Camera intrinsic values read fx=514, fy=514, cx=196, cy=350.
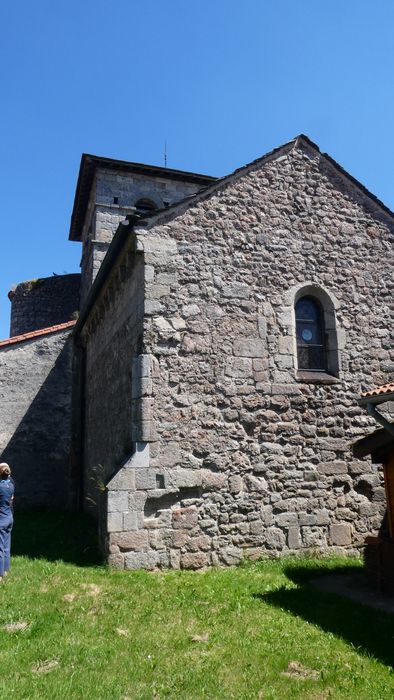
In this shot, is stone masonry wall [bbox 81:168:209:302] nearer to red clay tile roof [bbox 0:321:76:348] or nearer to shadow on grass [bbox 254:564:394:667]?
red clay tile roof [bbox 0:321:76:348]

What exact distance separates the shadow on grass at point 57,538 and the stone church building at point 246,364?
528mm

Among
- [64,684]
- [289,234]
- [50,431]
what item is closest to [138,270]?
[289,234]

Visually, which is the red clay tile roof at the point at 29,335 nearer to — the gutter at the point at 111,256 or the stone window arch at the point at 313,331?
the gutter at the point at 111,256

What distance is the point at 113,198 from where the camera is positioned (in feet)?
48.7

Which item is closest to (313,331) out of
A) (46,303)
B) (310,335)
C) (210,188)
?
(310,335)

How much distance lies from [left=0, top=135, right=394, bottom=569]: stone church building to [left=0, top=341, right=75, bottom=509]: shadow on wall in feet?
11.0

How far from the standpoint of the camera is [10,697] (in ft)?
11.5

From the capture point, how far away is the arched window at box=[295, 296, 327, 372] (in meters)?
8.34

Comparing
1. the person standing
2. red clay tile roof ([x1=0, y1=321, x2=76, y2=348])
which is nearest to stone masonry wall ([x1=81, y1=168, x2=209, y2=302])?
red clay tile roof ([x1=0, y1=321, x2=76, y2=348])

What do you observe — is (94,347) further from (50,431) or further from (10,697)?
(10,697)

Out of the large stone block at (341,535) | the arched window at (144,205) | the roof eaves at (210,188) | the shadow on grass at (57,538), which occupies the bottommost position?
the shadow on grass at (57,538)

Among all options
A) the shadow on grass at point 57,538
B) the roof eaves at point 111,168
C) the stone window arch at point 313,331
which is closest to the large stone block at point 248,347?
the stone window arch at point 313,331

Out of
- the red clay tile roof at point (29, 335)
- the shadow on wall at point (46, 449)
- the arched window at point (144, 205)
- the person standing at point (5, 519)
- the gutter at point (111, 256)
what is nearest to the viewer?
the person standing at point (5, 519)

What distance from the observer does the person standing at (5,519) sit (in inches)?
251
